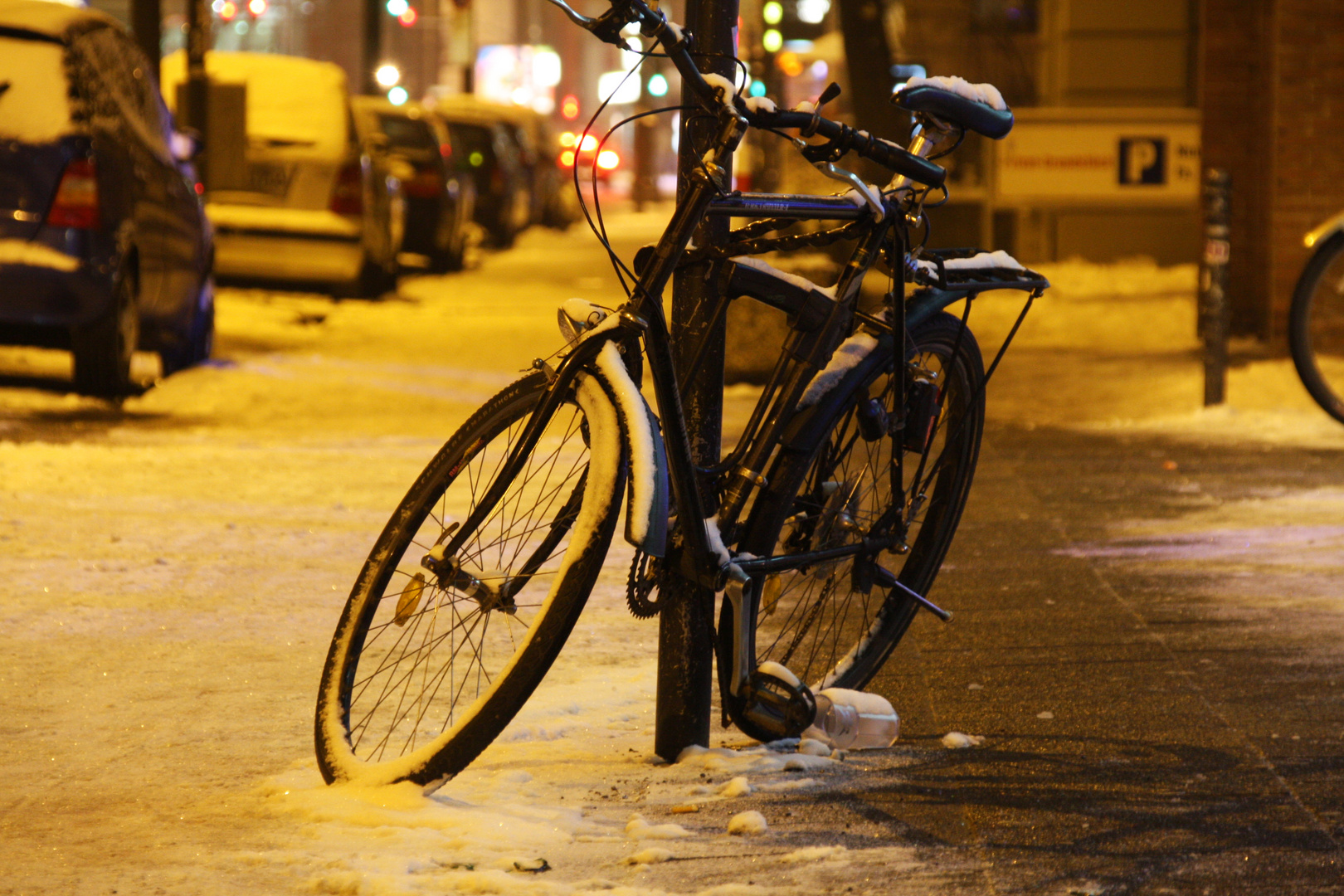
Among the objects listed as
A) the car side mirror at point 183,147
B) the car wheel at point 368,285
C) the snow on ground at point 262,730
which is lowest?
the snow on ground at point 262,730

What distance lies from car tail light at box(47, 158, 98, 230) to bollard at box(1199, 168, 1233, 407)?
5173mm

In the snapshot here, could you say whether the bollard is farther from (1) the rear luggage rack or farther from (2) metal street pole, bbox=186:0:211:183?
(2) metal street pole, bbox=186:0:211:183

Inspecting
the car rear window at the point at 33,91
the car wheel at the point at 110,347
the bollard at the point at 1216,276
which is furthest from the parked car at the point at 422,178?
the bollard at the point at 1216,276

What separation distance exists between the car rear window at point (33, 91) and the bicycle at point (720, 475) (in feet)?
16.1

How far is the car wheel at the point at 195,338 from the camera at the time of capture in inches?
394

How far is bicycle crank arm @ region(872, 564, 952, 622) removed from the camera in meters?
3.73

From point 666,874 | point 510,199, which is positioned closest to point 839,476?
point 666,874

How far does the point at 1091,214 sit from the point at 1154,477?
13714 millimetres

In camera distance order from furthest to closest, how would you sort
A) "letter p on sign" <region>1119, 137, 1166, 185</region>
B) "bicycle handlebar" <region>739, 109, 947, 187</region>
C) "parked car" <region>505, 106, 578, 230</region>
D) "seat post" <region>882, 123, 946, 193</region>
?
1. "parked car" <region>505, 106, 578, 230</region>
2. "letter p on sign" <region>1119, 137, 1166, 185</region>
3. "seat post" <region>882, 123, 946, 193</region>
4. "bicycle handlebar" <region>739, 109, 947, 187</region>

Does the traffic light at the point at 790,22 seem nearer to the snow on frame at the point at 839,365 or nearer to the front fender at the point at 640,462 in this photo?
the snow on frame at the point at 839,365

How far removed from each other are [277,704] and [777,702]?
1210 millimetres

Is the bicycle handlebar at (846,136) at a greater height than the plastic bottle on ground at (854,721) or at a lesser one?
greater

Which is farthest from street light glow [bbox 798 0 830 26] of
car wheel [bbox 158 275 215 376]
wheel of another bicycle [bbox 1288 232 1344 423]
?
wheel of another bicycle [bbox 1288 232 1344 423]

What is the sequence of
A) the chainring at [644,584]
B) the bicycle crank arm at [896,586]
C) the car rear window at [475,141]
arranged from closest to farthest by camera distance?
the chainring at [644,584]
the bicycle crank arm at [896,586]
the car rear window at [475,141]
